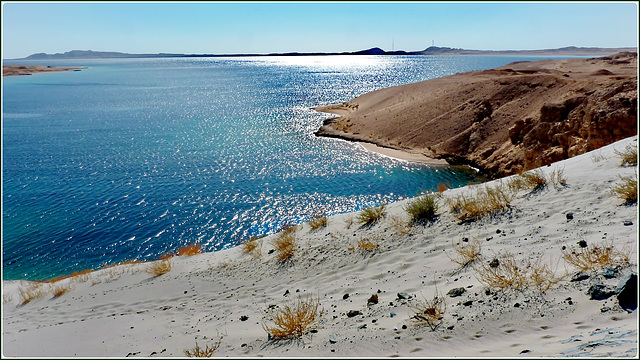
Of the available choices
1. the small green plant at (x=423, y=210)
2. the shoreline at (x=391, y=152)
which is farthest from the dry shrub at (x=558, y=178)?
the shoreline at (x=391, y=152)

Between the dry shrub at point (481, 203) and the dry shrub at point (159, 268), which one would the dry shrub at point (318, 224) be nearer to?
the dry shrub at point (481, 203)

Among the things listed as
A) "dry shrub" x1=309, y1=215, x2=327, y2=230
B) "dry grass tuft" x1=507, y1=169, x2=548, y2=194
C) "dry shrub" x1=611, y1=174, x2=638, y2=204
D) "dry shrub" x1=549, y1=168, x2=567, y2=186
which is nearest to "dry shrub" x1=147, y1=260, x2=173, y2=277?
"dry shrub" x1=309, y1=215, x2=327, y2=230

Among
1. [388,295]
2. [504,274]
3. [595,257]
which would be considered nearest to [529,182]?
[595,257]

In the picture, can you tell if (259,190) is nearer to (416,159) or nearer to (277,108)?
(416,159)

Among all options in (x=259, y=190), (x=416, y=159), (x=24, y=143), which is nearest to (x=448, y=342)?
(x=259, y=190)

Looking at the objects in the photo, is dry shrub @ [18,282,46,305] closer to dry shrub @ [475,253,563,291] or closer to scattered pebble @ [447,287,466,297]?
scattered pebble @ [447,287,466,297]
